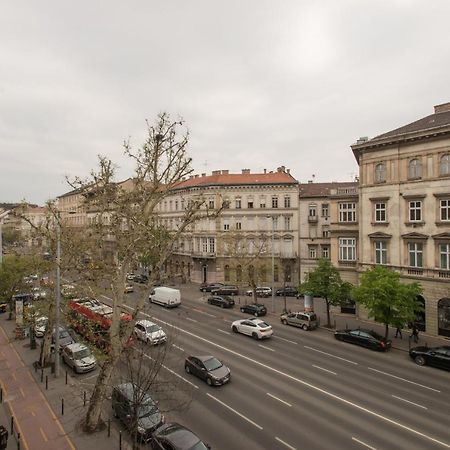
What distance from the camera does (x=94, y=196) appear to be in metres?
17.3

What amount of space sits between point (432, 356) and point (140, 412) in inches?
788

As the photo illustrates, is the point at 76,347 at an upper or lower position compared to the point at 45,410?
upper

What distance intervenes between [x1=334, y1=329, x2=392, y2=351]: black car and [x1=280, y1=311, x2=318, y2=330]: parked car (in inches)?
125

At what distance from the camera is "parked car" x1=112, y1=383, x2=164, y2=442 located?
14.8 meters

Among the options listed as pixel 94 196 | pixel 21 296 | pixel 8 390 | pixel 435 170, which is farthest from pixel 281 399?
pixel 21 296

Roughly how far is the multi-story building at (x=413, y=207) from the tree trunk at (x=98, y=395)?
91.3ft

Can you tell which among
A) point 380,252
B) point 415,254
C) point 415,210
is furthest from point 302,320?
point 415,210

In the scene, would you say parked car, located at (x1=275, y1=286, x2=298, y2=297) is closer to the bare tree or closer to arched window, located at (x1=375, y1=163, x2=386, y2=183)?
arched window, located at (x1=375, y1=163, x2=386, y2=183)

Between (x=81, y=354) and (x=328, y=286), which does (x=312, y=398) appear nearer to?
(x=328, y=286)

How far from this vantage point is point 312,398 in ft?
61.6

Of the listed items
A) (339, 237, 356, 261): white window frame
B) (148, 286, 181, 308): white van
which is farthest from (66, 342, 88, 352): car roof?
(339, 237, 356, 261): white window frame

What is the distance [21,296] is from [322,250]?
42.3m

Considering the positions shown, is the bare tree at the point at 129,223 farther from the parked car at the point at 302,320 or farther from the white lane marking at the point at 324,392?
the parked car at the point at 302,320

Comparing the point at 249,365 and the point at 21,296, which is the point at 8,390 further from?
the point at 21,296
